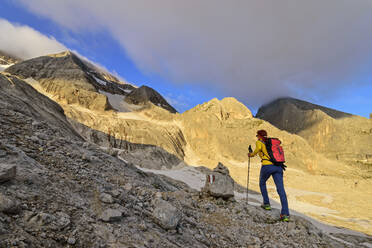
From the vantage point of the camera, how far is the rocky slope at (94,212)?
2.54m

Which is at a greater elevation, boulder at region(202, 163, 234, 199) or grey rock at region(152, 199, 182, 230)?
boulder at region(202, 163, 234, 199)

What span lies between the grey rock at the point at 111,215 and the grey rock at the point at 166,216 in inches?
29.4

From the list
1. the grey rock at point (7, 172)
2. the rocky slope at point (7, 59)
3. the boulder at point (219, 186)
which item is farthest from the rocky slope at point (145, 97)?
the grey rock at point (7, 172)

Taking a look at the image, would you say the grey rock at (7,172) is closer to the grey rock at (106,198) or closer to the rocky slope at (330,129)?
the grey rock at (106,198)

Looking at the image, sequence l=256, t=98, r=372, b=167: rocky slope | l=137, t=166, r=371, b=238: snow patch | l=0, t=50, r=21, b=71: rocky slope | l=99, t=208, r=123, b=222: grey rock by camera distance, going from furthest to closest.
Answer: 1. l=0, t=50, r=21, b=71: rocky slope
2. l=256, t=98, r=372, b=167: rocky slope
3. l=137, t=166, r=371, b=238: snow patch
4. l=99, t=208, r=123, b=222: grey rock

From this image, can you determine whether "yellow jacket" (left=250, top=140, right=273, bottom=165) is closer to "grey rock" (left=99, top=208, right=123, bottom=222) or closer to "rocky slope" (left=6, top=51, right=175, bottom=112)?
"grey rock" (left=99, top=208, right=123, bottom=222)

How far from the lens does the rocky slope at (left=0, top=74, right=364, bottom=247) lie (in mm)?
2539

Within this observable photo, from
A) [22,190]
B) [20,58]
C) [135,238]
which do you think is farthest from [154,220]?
[20,58]

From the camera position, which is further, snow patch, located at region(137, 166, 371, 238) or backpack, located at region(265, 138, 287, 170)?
snow patch, located at region(137, 166, 371, 238)

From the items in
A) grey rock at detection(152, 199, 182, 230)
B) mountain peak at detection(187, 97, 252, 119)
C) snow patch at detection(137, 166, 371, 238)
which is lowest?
snow patch at detection(137, 166, 371, 238)

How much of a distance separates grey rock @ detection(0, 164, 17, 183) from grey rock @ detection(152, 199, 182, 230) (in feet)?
7.63

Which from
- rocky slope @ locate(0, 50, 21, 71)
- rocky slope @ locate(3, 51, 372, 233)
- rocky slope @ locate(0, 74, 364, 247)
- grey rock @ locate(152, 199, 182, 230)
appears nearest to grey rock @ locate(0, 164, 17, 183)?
rocky slope @ locate(0, 74, 364, 247)

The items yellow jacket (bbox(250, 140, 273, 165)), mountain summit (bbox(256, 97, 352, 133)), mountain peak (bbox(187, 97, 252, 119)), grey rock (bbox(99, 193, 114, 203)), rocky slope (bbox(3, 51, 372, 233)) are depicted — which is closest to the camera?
grey rock (bbox(99, 193, 114, 203))

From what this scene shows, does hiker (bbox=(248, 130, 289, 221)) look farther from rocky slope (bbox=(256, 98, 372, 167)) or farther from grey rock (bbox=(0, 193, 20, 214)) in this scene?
rocky slope (bbox=(256, 98, 372, 167))
